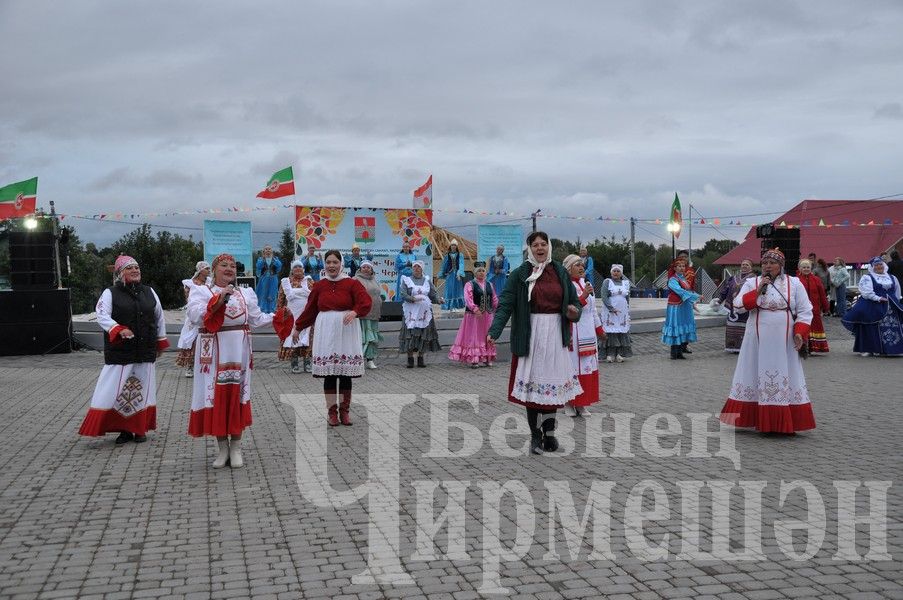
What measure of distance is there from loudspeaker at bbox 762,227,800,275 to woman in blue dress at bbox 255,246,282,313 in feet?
41.3

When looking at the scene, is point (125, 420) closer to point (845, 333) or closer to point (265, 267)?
point (265, 267)

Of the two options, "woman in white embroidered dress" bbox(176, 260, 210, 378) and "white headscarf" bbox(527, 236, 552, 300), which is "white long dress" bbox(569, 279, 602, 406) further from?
"woman in white embroidered dress" bbox(176, 260, 210, 378)

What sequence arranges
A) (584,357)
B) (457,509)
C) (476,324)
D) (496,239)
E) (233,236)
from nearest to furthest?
1. (457,509)
2. (584,357)
3. (476,324)
4. (233,236)
5. (496,239)

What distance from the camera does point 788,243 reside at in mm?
18750

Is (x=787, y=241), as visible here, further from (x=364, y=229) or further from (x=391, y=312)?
(x=364, y=229)

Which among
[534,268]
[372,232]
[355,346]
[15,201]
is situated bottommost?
[355,346]

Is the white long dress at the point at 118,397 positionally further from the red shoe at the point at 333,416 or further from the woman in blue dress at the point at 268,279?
the woman in blue dress at the point at 268,279

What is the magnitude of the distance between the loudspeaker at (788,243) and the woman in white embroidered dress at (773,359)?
1088cm

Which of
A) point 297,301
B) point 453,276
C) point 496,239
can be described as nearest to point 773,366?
point 297,301

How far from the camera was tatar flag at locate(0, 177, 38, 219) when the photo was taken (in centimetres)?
1908

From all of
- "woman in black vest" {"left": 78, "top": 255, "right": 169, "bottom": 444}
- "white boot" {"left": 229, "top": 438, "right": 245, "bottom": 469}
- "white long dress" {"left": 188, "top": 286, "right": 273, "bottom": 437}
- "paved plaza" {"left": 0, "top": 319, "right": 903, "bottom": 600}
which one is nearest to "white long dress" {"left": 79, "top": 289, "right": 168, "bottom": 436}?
"woman in black vest" {"left": 78, "top": 255, "right": 169, "bottom": 444}

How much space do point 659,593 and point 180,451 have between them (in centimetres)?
520

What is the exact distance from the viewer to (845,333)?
21.5m

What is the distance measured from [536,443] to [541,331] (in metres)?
1.03
